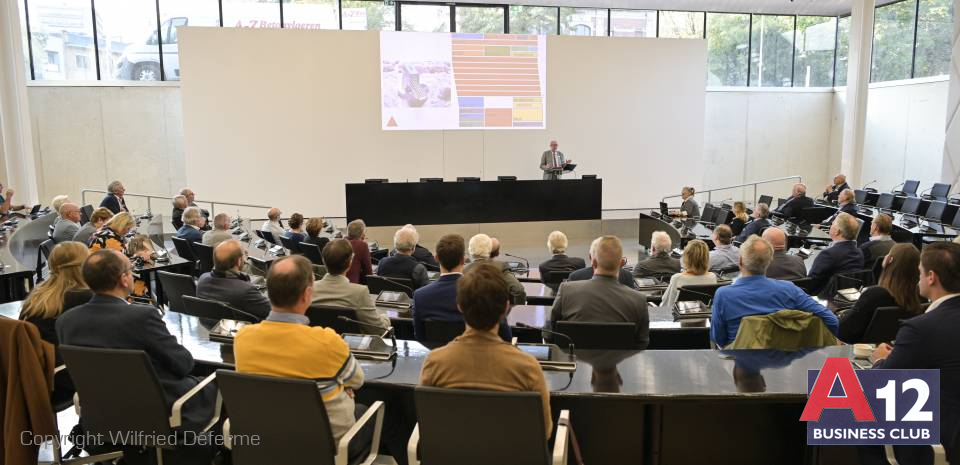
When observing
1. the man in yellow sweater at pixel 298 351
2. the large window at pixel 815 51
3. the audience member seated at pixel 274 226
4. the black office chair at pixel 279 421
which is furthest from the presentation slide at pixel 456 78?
the black office chair at pixel 279 421

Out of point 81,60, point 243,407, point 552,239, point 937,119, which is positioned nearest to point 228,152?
point 81,60

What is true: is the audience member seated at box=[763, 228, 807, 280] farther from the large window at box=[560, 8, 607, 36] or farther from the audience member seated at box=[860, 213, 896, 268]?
the large window at box=[560, 8, 607, 36]

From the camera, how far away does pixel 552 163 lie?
13250 millimetres

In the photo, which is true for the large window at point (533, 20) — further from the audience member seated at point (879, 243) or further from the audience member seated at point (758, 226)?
the audience member seated at point (879, 243)

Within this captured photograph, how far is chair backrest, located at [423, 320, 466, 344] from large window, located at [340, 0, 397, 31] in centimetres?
1200

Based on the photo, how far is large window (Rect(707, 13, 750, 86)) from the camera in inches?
643

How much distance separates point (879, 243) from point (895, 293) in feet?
10.2

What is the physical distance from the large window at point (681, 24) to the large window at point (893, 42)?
4.11m

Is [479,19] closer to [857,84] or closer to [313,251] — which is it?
[857,84]

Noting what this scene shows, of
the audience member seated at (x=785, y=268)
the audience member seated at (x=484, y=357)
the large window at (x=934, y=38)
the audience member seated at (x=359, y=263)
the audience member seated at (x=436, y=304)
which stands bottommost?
the audience member seated at (x=359, y=263)

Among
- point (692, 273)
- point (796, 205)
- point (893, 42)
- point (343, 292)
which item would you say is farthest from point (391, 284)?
point (893, 42)

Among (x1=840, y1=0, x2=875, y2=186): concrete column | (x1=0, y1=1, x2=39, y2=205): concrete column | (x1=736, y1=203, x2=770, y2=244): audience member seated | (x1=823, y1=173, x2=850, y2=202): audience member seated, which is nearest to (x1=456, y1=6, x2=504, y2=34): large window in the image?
(x1=840, y1=0, x2=875, y2=186): concrete column

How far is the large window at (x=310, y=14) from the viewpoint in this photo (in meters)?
14.1

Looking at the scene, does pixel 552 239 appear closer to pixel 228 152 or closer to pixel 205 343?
pixel 205 343
